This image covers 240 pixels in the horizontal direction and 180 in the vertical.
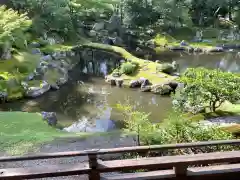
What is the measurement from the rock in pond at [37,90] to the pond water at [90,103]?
342mm

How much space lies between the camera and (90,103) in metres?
21.7

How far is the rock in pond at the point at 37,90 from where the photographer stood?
22359mm

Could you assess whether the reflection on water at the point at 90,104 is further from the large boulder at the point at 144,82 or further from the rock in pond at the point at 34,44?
the rock in pond at the point at 34,44

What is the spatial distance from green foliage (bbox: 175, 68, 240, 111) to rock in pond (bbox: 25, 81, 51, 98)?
384 inches

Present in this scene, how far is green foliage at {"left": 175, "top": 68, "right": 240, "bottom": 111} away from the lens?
15906 mm

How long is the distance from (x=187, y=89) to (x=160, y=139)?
21.7ft

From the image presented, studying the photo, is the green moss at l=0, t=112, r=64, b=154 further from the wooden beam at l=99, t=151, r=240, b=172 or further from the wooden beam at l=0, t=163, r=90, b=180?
the wooden beam at l=99, t=151, r=240, b=172

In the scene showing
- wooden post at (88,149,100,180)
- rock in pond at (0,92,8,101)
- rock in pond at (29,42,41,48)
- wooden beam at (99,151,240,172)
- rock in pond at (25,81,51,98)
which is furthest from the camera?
rock in pond at (29,42,41,48)

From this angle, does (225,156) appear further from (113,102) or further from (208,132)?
(113,102)

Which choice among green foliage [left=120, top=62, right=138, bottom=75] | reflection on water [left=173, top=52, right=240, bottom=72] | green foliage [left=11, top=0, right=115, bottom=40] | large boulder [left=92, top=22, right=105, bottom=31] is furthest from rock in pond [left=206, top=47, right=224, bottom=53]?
green foliage [left=11, top=0, right=115, bottom=40]

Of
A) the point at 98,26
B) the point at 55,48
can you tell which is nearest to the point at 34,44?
the point at 55,48

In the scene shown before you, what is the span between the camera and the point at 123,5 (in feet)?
141

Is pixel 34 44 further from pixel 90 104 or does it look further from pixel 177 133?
pixel 177 133

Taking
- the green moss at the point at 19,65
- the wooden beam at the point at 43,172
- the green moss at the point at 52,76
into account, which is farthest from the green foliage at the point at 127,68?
the wooden beam at the point at 43,172
